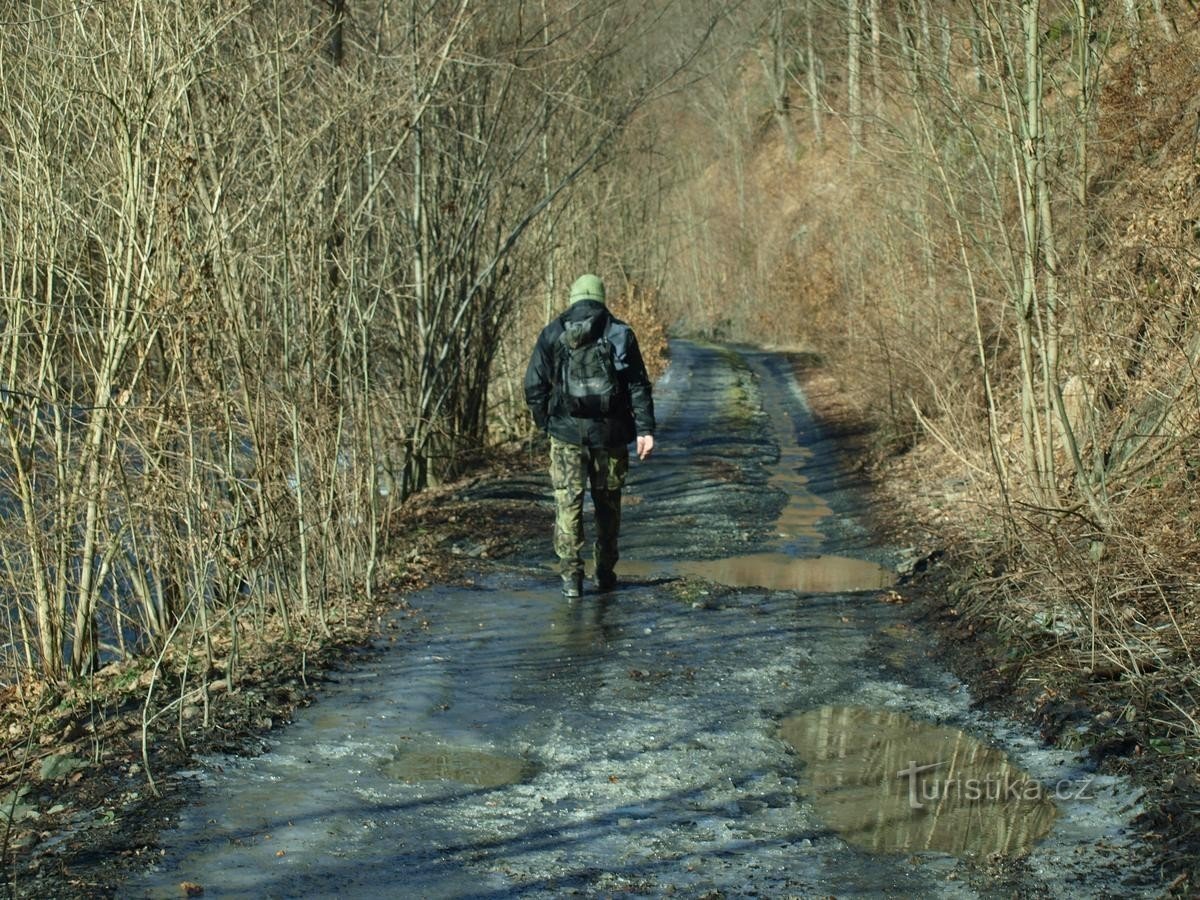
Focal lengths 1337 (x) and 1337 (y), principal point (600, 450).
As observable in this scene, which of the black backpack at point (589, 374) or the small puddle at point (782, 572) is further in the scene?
the small puddle at point (782, 572)

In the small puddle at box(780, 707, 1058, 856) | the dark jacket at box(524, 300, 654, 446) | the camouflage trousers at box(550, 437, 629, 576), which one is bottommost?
the small puddle at box(780, 707, 1058, 856)

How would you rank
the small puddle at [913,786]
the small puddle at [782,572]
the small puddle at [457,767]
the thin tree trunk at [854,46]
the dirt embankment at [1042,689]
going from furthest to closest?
1. the thin tree trunk at [854,46]
2. the small puddle at [782,572]
3. the small puddle at [457,767]
4. the small puddle at [913,786]
5. the dirt embankment at [1042,689]

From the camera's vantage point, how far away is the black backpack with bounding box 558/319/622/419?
873 centimetres

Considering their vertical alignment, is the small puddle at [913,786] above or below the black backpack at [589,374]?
below

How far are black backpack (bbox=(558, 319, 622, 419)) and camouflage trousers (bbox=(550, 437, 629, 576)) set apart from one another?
0.28 m

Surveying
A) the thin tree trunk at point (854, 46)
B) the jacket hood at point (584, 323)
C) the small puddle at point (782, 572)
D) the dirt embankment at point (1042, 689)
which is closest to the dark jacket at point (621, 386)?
the jacket hood at point (584, 323)

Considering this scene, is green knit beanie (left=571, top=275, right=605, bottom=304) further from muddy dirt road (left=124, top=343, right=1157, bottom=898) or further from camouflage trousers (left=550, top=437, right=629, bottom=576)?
muddy dirt road (left=124, top=343, right=1157, bottom=898)

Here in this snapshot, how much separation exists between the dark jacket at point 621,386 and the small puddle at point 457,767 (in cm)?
326

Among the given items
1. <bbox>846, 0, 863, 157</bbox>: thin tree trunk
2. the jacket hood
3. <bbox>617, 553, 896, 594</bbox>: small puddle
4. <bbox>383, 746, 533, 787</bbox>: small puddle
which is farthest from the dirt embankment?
<bbox>846, 0, 863, 157</bbox>: thin tree trunk

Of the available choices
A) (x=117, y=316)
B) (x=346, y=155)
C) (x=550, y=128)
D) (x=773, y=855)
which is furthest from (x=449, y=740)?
(x=550, y=128)

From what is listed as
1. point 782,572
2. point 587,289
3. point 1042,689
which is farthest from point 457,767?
point 782,572

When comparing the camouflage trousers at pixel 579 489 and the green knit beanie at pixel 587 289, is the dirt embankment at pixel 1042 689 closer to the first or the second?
the camouflage trousers at pixel 579 489

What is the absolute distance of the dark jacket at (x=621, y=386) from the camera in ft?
28.8

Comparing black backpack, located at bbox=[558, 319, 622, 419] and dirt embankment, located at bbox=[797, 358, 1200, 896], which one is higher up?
black backpack, located at bbox=[558, 319, 622, 419]
